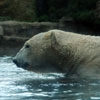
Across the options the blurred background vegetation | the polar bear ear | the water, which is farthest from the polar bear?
the blurred background vegetation

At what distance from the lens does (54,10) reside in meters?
24.8

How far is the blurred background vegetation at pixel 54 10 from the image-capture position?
870 inches

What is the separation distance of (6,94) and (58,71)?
230 cm

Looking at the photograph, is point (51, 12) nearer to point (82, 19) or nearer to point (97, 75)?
point (82, 19)

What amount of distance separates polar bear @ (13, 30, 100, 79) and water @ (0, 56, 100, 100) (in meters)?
0.25

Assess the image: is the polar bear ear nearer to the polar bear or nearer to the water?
the polar bear

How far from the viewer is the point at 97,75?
841 cm

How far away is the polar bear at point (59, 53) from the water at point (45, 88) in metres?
0.25

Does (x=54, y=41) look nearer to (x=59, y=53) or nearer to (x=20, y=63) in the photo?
(x=59, y=53)

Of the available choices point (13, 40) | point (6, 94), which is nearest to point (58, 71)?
point (6, 94)

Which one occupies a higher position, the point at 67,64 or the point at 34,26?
the point at 67,64

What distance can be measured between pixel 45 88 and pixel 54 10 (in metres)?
17.2

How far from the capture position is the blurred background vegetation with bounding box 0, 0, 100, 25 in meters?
22.1

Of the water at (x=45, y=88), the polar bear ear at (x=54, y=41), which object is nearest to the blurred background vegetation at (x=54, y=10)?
the water at (x=45, y=88)
